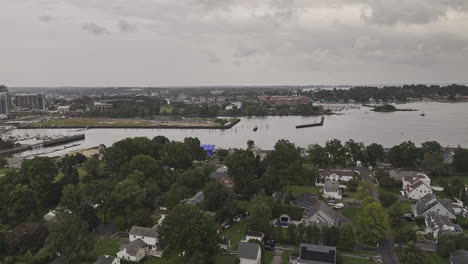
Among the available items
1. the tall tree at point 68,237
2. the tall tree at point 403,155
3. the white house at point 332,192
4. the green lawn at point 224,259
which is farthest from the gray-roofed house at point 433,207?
the tall tree at point 68,237

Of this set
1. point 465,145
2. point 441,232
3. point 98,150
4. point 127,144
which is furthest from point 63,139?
point 465,145

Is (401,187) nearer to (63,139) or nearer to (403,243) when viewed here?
(403,243)

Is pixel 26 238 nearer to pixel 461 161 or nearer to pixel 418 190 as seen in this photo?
pixel 418 190

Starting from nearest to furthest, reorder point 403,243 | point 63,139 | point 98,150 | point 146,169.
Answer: point 403,243, point 146,169, point 98,150, point 63,139

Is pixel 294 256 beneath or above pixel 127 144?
beneath

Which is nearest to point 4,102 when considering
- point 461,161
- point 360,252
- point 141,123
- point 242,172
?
point 141,123
